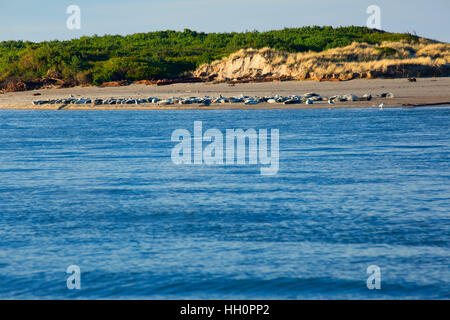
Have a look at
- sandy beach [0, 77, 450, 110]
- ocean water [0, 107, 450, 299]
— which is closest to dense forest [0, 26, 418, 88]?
sandy beach [0, 77, 450, 110]

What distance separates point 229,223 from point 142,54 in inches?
2046

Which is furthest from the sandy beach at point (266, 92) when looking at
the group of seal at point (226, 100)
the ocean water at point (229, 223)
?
the ocean water at point (229, 223)

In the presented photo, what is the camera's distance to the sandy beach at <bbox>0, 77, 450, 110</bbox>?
3584 centimetres

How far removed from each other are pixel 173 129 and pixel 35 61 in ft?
108

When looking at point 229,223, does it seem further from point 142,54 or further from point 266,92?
point 142,54

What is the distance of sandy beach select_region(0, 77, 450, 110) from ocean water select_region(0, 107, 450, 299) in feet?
42.0

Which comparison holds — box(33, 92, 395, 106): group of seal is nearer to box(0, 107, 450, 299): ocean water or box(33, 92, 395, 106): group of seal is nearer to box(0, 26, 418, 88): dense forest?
box(0, 26, 418, 88): dense forest

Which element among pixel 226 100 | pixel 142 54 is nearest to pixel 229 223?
pixel 226 100

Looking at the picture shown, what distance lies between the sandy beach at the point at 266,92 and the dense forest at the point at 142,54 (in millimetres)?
4642

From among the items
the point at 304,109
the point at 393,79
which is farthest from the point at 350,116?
the point at 393,79

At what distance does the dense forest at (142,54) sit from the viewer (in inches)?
2069

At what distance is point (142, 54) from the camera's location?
62312 millimetres

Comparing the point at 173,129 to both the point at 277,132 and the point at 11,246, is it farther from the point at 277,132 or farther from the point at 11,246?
the point at 11,246
